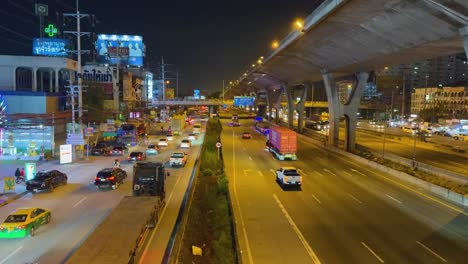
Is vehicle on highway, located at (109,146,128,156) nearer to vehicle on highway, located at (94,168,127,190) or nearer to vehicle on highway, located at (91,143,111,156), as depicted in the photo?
vehicle on highway, located at (91,143,111,156)

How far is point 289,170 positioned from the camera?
30.5 meters

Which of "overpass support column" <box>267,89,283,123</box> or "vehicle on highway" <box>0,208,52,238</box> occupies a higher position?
"overpass support column" <box>267,89,283,123</box>

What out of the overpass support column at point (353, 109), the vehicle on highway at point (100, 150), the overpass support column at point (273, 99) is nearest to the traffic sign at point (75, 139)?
the vehicle on highway at point (100, 150)

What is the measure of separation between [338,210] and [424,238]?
5.49 m

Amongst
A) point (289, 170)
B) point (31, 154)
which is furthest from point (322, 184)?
point (31, 154)

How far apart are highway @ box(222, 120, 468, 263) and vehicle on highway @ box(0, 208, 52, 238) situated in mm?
9347

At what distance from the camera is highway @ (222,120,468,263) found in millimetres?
16656

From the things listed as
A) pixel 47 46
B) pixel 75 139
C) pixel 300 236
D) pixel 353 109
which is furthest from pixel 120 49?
pixel 300 236

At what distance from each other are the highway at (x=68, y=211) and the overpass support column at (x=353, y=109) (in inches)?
992

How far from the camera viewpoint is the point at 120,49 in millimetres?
101188

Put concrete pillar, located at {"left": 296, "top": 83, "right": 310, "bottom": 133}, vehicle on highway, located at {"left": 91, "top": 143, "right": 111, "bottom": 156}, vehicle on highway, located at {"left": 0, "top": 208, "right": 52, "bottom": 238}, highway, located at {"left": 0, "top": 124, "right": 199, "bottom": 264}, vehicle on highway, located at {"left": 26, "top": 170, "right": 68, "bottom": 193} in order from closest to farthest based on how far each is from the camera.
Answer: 1. highway, located at {"left": 0, "top": 124, "right": 199, "bottom": 264}
2. vehicle on highway, located at {"left": 0, "top": 208, "right": 52, "bottom": 238}
3. vehicle on highway, located at {"left": 26, "top": 170, "right": 68, "bottom": 193}
4. vehicle on highway, located at {"left": 91, "top": 143, "right": 111, "bottom": 156}
5. concrete pillar, located at {"left": 296, "top": 83, "right": 310, "bottom": 133}

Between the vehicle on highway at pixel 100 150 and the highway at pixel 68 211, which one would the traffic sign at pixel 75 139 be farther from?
the vehicle on highway at pixel 100 150

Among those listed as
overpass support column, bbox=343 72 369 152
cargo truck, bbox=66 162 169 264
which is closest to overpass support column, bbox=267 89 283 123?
overpass support column, bbox=343 72 369 152

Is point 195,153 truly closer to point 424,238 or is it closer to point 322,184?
point 322,184
